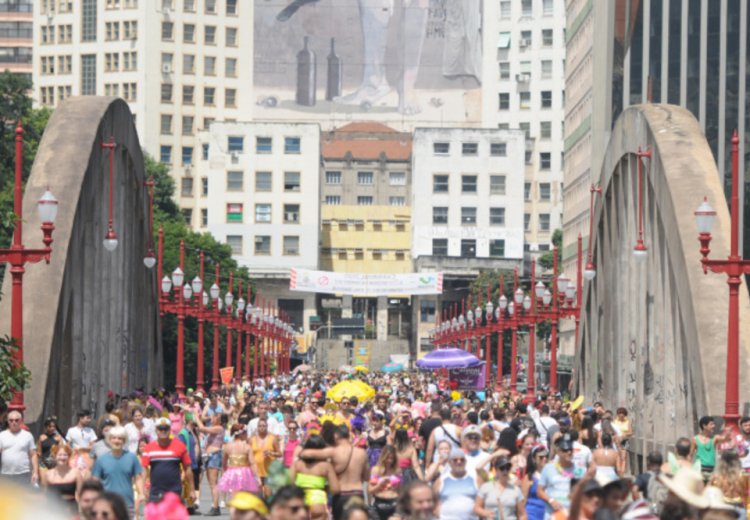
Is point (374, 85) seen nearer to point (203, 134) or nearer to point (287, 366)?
point (203, 134)

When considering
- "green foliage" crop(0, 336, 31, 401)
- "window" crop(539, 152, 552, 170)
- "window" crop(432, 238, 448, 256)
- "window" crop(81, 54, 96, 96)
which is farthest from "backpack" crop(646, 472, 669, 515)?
"window" crop(81, 54, 96, 96)

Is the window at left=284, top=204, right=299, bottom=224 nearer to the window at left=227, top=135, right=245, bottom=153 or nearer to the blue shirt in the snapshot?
the window at left=227, top=135, right=245, bottom=153

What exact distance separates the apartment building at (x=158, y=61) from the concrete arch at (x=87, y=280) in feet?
360

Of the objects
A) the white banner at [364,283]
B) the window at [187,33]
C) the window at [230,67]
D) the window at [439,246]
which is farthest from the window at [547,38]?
the white banner at [364,283]

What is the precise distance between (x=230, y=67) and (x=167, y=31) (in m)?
6.20

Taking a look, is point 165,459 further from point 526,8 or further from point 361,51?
point 526,8

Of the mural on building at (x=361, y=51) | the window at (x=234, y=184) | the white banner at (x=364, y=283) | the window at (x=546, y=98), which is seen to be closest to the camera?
the white banner at (x=364, y=283)

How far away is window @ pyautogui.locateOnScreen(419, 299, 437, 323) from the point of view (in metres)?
158

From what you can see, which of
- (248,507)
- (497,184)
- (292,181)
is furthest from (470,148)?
(248,507)

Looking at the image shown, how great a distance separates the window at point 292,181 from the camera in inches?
6078

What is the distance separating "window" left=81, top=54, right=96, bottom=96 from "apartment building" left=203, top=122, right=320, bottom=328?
1959 cm

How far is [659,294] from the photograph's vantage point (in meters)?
44.0

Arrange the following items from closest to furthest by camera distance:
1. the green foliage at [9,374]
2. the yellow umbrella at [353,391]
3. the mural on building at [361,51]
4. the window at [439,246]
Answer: the green foliage at [9,374] → the yellow umbrella at [353,391] → the window at [439,246] → the mural on building at [361,51]

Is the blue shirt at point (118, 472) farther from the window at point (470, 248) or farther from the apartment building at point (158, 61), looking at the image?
the apartment building at point (158, 61)
